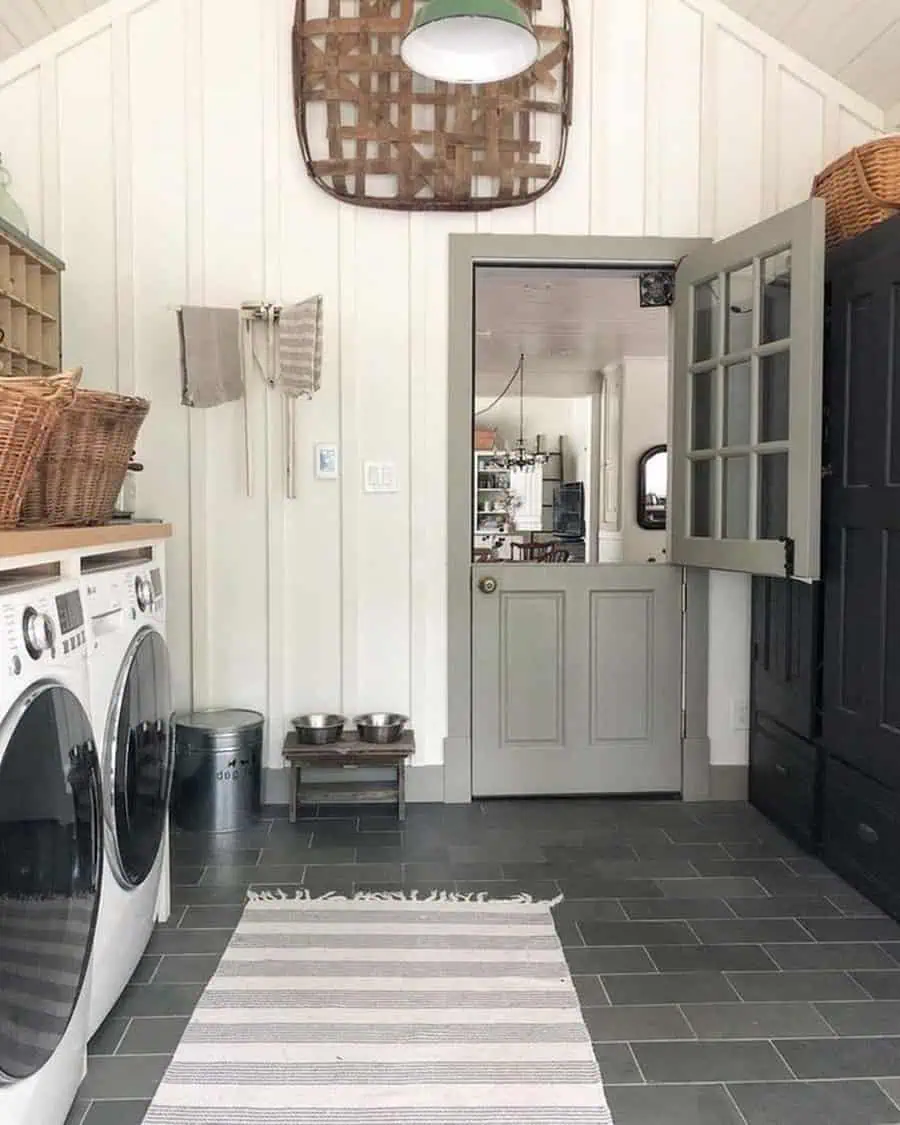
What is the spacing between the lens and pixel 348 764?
11.2 feet

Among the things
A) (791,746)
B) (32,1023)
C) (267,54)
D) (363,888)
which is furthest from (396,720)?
(267,54)

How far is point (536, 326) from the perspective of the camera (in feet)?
21.6

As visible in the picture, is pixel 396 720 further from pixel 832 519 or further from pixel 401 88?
pixel 401 88

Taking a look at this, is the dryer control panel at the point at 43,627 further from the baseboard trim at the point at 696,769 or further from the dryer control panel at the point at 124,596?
the baseboard trim at the point at 696,769

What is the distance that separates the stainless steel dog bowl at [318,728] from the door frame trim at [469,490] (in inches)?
17.5

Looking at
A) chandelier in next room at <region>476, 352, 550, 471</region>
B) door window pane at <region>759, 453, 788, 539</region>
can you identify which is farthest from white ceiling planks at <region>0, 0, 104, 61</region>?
chandelier in next room at <region>476, 352, 550, 471</region>

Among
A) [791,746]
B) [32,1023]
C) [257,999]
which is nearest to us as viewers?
[32,1023]

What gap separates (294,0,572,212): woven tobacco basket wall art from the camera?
349cm

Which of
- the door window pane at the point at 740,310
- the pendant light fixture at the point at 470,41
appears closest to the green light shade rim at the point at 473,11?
the pendant light fixture at the point at 470,41

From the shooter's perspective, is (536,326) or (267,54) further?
(536,326)

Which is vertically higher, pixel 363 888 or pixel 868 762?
pixel 868 762

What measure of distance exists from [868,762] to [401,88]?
279 centimetres

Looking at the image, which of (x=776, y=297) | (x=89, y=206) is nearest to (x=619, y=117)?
(x=776, y=297)

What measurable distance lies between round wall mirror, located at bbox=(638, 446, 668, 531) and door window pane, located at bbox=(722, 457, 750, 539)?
15.4 feet
